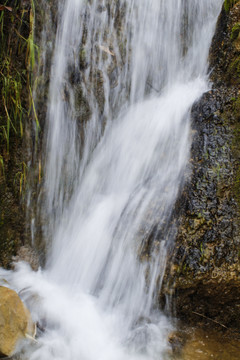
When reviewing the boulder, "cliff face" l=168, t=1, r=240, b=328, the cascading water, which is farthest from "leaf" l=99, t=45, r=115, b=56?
the boulder

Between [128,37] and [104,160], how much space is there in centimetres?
140

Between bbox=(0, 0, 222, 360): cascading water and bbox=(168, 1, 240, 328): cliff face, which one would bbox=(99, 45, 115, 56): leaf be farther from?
bbox=(168, 1, 240, 328): cliff face

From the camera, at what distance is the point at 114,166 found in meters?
3.27

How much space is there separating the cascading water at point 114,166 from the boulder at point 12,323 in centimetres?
15

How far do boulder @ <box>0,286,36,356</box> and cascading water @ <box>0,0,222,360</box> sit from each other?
153 millimetres

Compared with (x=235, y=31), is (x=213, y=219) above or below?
below

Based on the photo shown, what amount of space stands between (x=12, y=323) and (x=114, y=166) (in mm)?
1738

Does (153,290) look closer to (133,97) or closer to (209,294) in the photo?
(209,294)

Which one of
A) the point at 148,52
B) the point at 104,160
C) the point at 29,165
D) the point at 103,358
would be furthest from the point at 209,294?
the point at 148,52

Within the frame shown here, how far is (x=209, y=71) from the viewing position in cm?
326

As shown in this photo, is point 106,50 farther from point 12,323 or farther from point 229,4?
point 12,323

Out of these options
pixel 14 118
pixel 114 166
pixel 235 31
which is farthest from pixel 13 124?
pixel 235 31

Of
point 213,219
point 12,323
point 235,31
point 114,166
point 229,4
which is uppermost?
point 229,4

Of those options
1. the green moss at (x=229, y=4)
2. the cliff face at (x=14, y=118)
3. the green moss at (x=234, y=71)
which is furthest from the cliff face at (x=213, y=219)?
the cliff face at (x=14, y=118)
